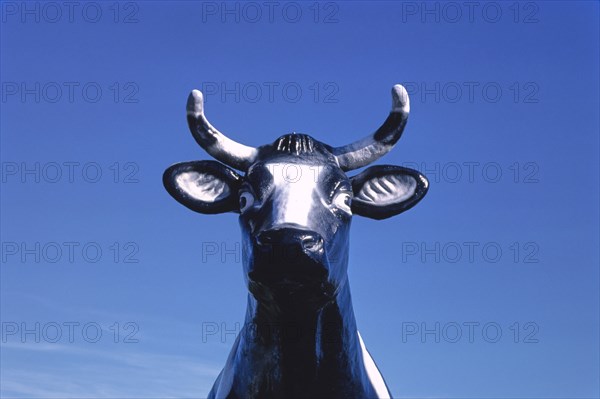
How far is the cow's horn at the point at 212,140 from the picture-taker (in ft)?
20.9

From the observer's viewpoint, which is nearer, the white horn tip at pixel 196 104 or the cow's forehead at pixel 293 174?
the cow's forehead at pixel 293 174

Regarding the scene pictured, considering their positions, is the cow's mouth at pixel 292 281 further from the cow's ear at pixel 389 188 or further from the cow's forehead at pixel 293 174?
the cow's ear at pixel 389 188

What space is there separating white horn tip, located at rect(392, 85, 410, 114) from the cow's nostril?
1.79 meters

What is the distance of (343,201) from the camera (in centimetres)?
595

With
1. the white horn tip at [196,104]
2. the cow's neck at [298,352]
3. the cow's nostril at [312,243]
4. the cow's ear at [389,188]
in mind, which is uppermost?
the white horn tip at [196,104]

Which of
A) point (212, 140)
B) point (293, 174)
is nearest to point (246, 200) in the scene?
point (293, 174)

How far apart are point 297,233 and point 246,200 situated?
Result: 917mm

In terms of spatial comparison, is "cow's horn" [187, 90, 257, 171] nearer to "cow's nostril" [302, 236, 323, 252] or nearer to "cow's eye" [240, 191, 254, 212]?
"cow's eye" [240, 191, 254, 212]

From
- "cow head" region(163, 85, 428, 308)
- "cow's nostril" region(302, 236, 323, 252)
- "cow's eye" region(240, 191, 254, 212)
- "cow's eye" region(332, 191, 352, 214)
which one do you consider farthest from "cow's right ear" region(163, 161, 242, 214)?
"cow's nostril" region(302, 236, 323, 252)

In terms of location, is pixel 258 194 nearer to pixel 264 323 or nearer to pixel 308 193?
pixel 308 193

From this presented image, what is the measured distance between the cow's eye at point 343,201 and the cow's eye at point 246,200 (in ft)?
1.89

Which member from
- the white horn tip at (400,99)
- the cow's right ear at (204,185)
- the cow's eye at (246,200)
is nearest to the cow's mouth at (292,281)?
the cow's eye at (246,200)

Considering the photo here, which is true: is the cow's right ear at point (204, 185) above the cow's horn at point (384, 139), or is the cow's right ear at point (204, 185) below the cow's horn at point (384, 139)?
below

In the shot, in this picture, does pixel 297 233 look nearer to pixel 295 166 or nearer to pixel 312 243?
pixel 312 243
